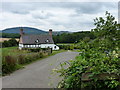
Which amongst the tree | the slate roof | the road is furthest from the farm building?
the tree

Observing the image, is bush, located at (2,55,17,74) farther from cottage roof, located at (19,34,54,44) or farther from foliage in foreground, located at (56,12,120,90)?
cottage roof, located at (19,34,54,44)

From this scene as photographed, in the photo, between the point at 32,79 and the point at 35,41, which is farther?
the point at 35,41

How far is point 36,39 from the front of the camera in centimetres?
4659

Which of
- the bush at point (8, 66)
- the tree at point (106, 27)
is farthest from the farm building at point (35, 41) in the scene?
the tree at point (106, 27)

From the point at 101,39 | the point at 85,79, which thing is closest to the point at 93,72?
the point at 85,79

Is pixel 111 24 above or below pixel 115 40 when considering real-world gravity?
above

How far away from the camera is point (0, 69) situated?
6.76 meters

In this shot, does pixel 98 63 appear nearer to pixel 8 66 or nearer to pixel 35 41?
pixel 8 66

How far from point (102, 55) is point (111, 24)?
34.3 inches

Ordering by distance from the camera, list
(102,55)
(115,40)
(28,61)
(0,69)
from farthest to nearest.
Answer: (28,61) < (0,69) < (115,40) < (102,55)

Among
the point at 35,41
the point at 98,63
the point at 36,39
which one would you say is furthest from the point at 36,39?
the point at 98,63

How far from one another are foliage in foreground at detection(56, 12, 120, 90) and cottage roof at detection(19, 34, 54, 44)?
42685mm

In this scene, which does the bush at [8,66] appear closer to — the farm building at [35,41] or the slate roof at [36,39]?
the farm building at [35,41]

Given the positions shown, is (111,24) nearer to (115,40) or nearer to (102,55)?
(115,40)
